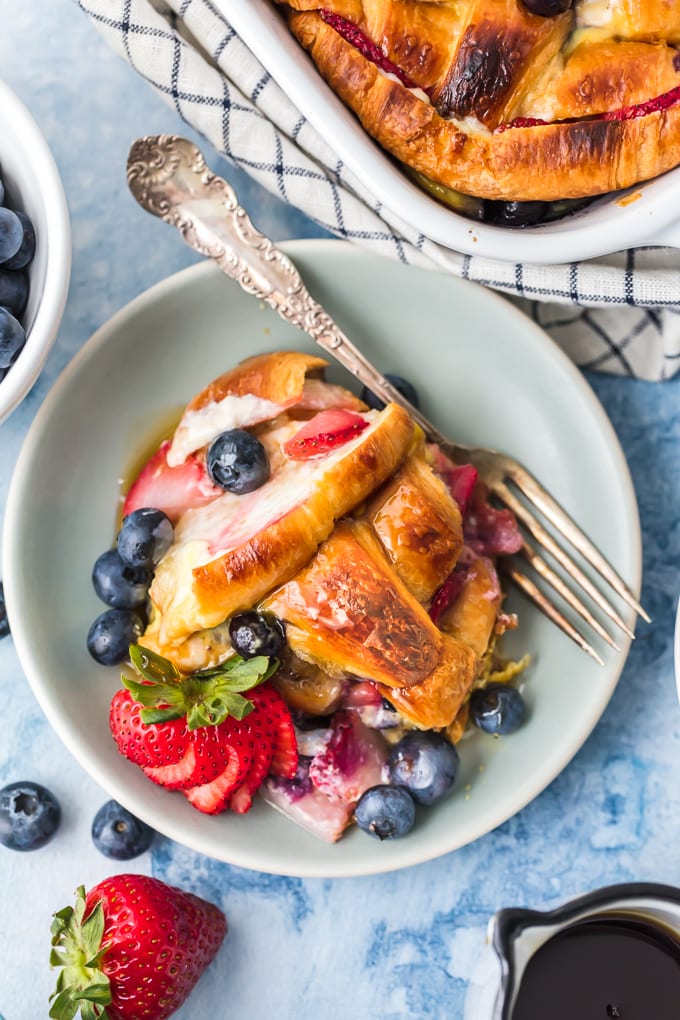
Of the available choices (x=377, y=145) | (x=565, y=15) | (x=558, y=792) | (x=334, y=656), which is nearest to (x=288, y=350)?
(x=377, y=145)

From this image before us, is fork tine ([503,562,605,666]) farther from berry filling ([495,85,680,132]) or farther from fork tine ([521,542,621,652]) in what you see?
berry filling ([495,85,680,132])

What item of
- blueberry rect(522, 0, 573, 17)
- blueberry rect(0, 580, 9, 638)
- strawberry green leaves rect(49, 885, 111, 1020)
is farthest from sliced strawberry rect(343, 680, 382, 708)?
blueberry rect(522, 0, 573, 17)

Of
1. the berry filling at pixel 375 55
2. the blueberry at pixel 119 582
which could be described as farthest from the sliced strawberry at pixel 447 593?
the berry filling at pixel 375 55

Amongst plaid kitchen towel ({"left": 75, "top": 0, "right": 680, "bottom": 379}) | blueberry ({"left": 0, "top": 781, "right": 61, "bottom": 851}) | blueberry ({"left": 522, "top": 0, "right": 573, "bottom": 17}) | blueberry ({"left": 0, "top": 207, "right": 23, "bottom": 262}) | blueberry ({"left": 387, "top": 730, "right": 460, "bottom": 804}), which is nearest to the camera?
blueberry ({"left": 522, "top": 0, "right": 573, "bottom": 17})

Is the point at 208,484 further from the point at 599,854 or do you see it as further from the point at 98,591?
the point at 599,854

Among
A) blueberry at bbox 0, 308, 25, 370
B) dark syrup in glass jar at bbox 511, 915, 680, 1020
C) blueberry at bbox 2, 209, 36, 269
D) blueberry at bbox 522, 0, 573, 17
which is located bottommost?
dark syrup in glass jar at bbox 511, 915, 680, 1020

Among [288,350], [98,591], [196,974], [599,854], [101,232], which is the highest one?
[101,232]
